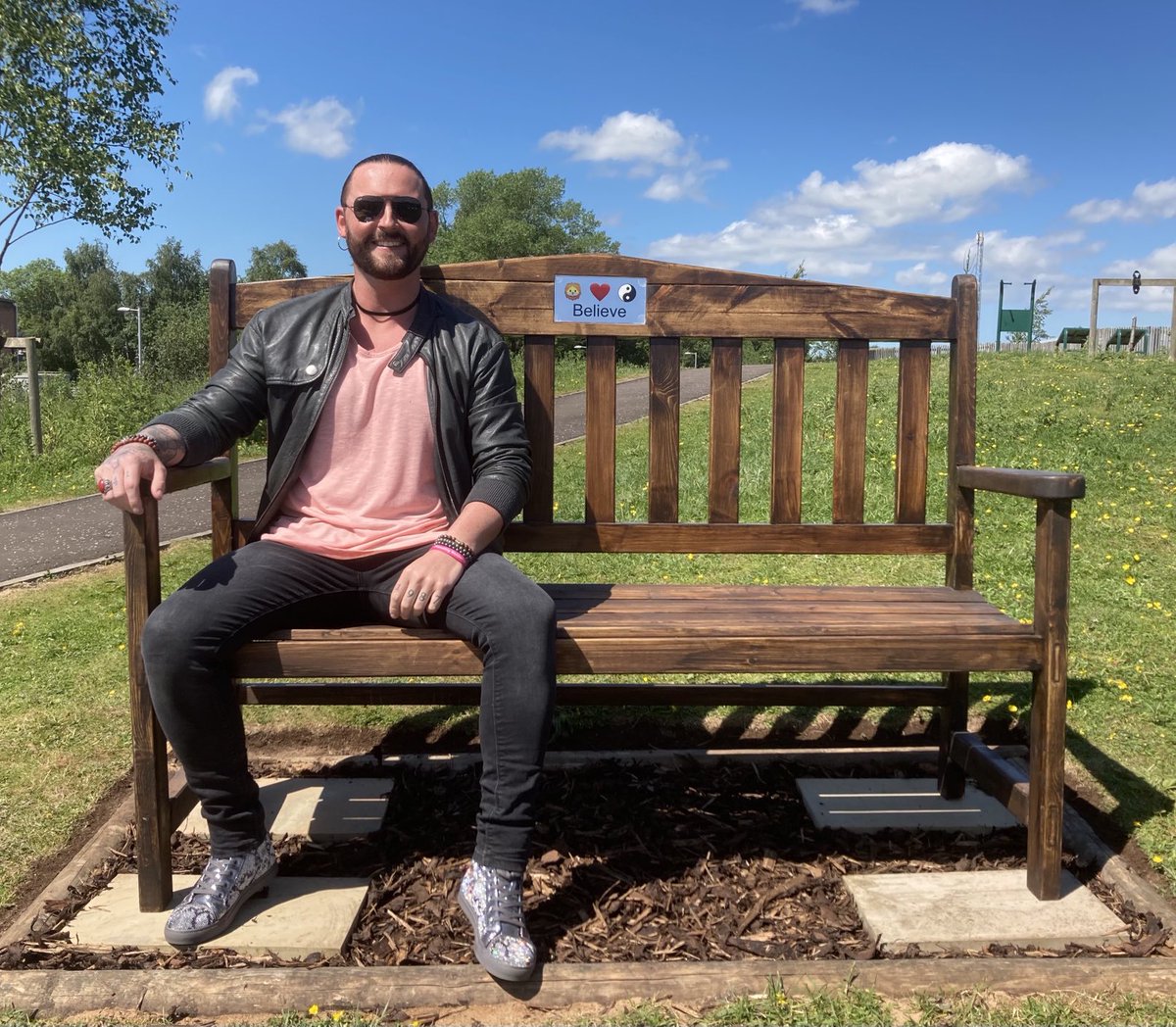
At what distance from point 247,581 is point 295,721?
4.57 ft

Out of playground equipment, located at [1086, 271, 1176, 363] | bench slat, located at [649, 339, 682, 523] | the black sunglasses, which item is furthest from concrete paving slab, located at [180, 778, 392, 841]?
playground equipment, located at [1086, 271, 1176, 363]

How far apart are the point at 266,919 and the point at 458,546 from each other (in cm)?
99

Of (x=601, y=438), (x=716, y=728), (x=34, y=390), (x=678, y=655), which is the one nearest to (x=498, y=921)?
(x=678, y=655)

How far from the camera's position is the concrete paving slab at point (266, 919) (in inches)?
87.7

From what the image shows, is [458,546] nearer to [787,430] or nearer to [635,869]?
[635,869]

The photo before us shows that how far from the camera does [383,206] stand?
262cm

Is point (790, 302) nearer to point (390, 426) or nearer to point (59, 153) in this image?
point (390, 426)

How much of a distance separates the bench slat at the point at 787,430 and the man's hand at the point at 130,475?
1.77m

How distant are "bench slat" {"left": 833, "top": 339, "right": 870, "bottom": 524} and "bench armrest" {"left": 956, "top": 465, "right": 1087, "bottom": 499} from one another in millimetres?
323

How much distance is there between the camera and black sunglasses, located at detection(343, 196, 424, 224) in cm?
261

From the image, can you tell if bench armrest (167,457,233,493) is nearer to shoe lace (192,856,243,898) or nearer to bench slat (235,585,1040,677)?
bench slat (235,585,1040,677)

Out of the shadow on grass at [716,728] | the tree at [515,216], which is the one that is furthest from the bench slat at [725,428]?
the tree at [515,216]

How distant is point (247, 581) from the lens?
7.71ft

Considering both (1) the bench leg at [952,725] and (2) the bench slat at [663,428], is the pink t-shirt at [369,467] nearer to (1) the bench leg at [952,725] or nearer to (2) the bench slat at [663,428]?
(2) the bench slat at [663,428]
